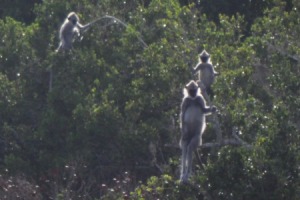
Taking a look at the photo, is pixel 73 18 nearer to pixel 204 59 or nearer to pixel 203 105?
pixel 204 59

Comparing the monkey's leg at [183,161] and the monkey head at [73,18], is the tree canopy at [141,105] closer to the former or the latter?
the monkey's leg at [183,161]

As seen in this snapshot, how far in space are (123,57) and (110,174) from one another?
228 centimetres

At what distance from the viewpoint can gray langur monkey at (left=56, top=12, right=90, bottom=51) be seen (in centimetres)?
2133

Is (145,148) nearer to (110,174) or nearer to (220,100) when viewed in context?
(110,174)

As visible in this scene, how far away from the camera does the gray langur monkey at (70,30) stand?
2133 cm

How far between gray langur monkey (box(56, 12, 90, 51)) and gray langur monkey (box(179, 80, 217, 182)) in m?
5.76

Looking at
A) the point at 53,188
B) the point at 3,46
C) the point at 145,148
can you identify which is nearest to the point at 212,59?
the point at 145,148

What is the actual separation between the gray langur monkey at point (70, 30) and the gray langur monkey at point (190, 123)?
5758 mm

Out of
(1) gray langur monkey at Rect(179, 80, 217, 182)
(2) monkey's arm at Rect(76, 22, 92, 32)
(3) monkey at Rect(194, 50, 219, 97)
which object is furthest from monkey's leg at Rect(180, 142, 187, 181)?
(2) monkey's arm at Rect(76, 22, 92, 32)

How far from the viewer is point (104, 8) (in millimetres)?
21797

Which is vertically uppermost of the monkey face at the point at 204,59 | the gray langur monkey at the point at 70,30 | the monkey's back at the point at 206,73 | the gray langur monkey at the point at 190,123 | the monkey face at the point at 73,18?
the monkey face at the point at 73,18

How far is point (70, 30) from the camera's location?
70.2ft

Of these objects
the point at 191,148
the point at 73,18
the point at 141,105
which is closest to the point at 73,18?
the point at 73,18

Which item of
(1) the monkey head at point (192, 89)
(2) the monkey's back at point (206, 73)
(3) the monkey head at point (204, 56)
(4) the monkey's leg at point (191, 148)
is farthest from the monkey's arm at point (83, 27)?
(4) the monkey's leg at point (191, 148)
